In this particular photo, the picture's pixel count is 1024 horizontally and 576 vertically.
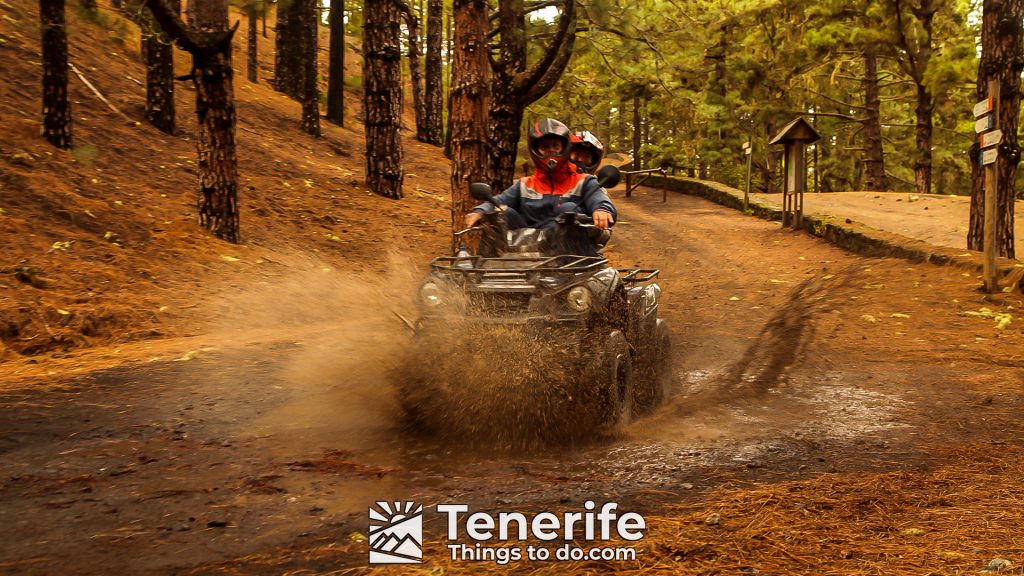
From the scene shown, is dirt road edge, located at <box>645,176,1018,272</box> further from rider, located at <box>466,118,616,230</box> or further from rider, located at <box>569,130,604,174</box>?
rider, located at <box>466,118,616,230</box>

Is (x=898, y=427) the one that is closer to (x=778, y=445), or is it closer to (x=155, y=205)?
(x=778, y=445)

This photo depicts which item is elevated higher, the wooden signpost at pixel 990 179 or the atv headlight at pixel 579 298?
the wooden signpost at pixel 990 179

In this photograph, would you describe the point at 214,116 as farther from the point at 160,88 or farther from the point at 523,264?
the point at 523,264

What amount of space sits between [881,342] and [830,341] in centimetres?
61

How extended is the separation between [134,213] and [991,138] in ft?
42.8

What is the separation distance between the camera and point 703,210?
28.0 metres

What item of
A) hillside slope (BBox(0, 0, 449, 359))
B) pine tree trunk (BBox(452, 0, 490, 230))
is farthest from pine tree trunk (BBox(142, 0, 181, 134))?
pine tree trunk (BBox(452, 0, 490, 230))

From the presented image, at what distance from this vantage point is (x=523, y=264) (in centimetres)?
705

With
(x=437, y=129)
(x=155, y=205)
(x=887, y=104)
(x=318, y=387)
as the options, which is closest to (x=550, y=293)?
(x=318, y=387)

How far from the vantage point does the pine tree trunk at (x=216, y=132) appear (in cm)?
1320

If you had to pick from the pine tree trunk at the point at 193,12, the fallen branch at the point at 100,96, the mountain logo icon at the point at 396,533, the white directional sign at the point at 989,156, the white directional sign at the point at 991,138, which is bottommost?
the mountain logo icon at the point at 396,533

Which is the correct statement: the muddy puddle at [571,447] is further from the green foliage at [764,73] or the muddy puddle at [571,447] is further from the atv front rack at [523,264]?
the green foliage at [764,73]

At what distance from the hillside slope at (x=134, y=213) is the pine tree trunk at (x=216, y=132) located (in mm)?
433

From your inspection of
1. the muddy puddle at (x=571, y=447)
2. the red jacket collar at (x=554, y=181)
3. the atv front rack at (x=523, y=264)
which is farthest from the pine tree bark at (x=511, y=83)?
the muddy puddle at (x=571, y=447)
